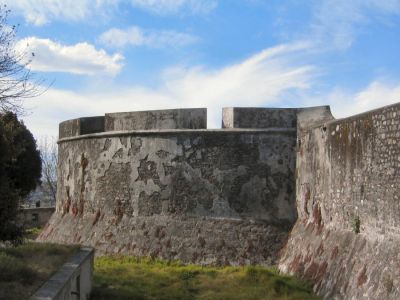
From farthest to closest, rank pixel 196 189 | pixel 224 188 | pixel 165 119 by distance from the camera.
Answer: pixel 165 119 < pixel 196 189 < pixel 224 188

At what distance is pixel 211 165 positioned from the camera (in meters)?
11.9

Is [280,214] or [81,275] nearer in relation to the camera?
[81,275]

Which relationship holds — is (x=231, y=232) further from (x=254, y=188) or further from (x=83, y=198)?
(x=83, y=198)

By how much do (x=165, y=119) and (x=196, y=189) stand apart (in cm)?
167

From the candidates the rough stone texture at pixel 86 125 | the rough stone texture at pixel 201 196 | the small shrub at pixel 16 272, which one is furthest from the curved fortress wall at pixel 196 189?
the small shrub at pixel 16 272

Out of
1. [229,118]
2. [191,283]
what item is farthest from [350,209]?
[229,118]

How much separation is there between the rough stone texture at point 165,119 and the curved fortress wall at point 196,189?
0.02 meters

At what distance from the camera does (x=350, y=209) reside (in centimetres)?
855

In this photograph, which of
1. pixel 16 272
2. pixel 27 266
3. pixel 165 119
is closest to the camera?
pixel 16 272

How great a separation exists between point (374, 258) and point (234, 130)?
5.22 m

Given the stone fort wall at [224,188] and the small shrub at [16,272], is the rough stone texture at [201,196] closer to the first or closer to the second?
the stone fort wall at [224,188]

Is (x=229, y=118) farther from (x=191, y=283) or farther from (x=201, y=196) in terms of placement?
(x=191, y=283)

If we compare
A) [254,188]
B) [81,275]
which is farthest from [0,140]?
[254,188]

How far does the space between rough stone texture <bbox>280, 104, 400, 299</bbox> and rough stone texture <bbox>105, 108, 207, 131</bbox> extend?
225 cm
